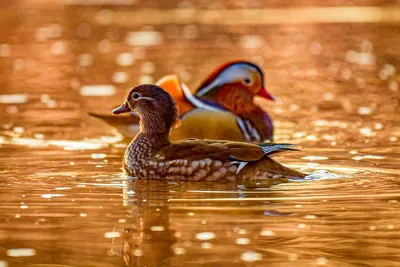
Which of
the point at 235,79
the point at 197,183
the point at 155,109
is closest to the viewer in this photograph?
the point at 197,183

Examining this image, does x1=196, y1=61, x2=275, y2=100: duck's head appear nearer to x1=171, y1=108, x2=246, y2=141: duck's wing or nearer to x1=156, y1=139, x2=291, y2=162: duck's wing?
x1=171, y1=108, x2=246, y2=141: duck's wing

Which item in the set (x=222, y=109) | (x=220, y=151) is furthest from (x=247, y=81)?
(x=220, y=151)

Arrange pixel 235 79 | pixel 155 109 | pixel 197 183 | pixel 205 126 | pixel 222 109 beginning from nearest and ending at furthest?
pixel 197 183
pixel 155 109
pixel 205 126
pixel 222 109
pixel 235 79

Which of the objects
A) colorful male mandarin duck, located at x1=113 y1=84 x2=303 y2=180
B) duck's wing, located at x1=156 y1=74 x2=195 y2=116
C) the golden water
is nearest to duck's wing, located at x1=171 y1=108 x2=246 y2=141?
duck's wing, located at x1=156 y1=74 x2=195 y2=116

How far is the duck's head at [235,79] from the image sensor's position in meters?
12.6

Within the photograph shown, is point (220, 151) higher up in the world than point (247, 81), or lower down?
lower down

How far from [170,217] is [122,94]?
25.8ft

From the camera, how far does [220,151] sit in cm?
908

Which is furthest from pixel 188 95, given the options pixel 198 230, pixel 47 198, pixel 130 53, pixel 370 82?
pixel 130 53

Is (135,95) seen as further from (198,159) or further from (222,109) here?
(222,109)

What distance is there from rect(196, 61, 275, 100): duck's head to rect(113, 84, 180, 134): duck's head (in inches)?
116

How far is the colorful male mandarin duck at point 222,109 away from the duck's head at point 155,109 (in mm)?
1757

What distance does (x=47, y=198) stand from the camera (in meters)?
8.36

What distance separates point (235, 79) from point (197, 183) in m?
3.77
